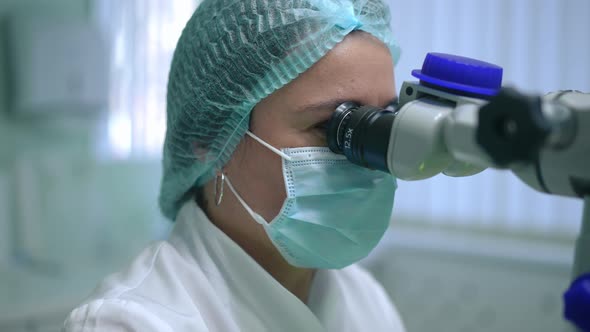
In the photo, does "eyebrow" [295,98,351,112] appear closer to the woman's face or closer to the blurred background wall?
the woman's face

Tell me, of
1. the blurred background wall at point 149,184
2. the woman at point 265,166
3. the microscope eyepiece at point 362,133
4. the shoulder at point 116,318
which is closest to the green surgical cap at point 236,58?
the woman at point 265,166

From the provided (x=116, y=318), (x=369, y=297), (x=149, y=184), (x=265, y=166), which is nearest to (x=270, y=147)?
(x=265, y=166)

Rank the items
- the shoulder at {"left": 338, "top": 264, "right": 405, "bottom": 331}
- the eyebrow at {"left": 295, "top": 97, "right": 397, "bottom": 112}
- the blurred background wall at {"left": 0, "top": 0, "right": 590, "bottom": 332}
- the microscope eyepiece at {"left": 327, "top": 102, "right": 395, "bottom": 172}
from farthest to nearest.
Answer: the blurred background wall at {"left": 0, "top": 0, "right": 590, "bottom": 332} < the shoulder at {"left": 338, "top": 264, "right": 405, "bottom": 331} < the eyebrow at {"left": 295, "top": 97, "right": 397, "bottom": 112} < the microscope eyepiece at {"left": 327, "top": 102, "right": 395, "bottom": 172}

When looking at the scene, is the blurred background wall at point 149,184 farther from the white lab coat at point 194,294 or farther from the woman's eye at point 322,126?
the white lab coat at point 194,294

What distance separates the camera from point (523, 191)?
2.12m

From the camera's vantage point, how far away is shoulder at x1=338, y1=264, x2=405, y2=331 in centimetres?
124

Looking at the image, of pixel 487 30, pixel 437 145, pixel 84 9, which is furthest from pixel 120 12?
pixel 437 145

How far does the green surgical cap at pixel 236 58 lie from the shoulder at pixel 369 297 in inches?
17.6

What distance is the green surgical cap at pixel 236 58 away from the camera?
937 millimetres

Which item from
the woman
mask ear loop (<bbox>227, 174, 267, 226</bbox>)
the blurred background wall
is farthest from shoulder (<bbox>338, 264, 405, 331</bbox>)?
the blurred background wall

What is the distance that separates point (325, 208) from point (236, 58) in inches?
12.4

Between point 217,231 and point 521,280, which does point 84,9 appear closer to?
point 217,231

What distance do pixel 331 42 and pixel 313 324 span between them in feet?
1.74

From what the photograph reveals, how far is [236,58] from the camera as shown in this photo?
0.96m
